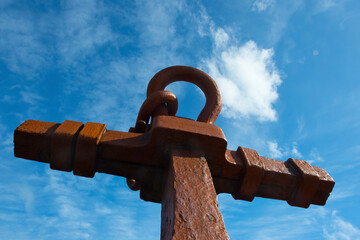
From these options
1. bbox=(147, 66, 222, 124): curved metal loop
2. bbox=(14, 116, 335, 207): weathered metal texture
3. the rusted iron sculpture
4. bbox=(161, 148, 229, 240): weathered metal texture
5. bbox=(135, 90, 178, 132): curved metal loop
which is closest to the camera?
bbox=(161, 148, 229, 240): weathered metal texture

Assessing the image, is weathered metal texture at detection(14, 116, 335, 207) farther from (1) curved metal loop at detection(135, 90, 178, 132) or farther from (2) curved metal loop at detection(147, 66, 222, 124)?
(2) curved metal loop at detection(147, 66, 222, 124)

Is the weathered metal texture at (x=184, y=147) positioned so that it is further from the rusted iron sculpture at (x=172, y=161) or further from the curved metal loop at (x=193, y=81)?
the curved metal loop at (x=193, y=81)

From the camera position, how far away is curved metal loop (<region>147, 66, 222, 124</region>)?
8.79 feet

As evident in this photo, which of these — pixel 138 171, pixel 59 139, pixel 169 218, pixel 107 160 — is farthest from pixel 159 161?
pixel 59 139

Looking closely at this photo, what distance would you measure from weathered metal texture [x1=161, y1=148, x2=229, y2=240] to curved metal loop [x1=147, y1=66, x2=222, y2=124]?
78 centimetres

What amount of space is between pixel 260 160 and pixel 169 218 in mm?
971

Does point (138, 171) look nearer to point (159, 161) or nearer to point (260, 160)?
point (159, 161)

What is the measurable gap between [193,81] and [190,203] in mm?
1490

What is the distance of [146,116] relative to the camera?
8.24 ft

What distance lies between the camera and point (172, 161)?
1887 millimetres

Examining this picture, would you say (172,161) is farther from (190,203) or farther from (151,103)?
(151,103)

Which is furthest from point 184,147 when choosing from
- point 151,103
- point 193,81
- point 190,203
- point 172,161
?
point 193,81

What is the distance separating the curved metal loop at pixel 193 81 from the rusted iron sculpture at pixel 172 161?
48cm

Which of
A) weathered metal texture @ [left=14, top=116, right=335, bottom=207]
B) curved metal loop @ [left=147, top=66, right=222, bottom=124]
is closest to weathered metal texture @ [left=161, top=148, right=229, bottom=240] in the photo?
weathered metal texture @ [left=14, top=116, right=335, bottom=207]
